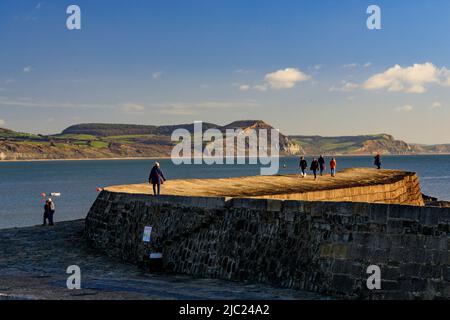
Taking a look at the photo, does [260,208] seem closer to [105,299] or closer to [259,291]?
[259,291]

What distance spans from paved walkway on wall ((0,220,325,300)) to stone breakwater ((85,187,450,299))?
2.17 feet

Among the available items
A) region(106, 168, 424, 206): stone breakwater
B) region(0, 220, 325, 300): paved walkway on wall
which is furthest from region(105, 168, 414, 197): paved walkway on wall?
region(0, 220, 325, 300): paved walkway on wall

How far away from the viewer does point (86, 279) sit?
18312 millimetres

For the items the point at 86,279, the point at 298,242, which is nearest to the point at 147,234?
the point at 86,279

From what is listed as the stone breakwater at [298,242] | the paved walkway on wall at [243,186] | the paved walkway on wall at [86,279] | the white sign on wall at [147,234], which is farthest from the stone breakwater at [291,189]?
the stone breakwater at [298,242]

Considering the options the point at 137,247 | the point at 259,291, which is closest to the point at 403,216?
the point at 259,291

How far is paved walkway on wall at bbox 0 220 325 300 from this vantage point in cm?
1584

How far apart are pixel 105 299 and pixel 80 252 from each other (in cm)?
839

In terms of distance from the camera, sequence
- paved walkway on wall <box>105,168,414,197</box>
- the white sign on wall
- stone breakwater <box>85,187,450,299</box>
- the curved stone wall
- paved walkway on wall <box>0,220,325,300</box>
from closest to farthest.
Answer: stone breakwater <box>85,187,450,299</box>
paved walkway on wall <box>0,220,325,300</box>
the white sign on wall
paved walkway on wall <box>105,168,414,197</box>
the curved stone wall

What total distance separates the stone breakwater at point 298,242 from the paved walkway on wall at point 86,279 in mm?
661

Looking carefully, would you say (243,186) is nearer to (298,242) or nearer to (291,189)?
(291,189)

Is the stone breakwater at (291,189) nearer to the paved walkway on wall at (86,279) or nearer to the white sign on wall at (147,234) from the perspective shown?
the paved walkway on wall at (86,279)

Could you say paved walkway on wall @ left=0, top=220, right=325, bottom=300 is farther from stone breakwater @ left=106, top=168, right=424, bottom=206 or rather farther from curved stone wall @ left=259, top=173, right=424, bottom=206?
curved stone wall @ left=259, top=173, right=424, bottom=206

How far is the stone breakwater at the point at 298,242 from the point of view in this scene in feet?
48.2
